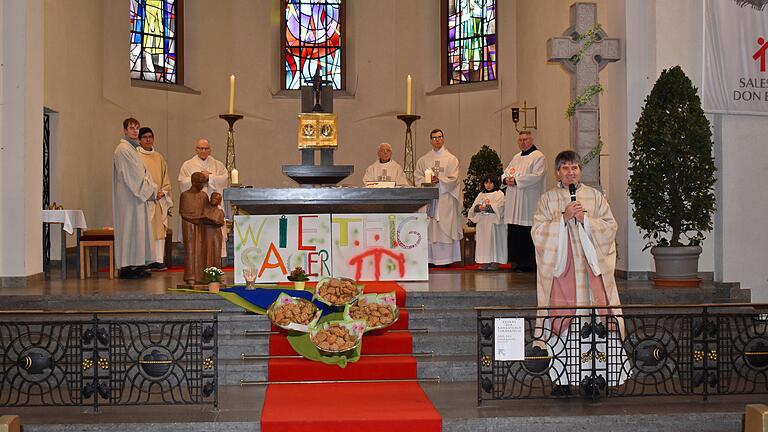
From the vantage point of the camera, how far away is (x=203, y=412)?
261 inches

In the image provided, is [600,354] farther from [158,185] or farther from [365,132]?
[365,132]

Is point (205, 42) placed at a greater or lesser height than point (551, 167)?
greater

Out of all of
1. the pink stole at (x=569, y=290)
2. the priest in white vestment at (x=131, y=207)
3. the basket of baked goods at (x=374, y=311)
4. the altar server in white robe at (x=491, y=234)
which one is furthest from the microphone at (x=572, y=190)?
the priest in white vestment at (x=131, y=207)

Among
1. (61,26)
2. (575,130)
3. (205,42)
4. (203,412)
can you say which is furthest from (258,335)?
(205,42)

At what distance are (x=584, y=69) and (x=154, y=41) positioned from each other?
32.3ft

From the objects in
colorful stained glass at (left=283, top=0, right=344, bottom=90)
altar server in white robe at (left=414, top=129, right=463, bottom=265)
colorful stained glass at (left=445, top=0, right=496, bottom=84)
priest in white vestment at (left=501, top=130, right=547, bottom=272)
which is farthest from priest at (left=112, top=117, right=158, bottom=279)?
colorful stained glass at (left=445, top=0, right=496, bottom=84)

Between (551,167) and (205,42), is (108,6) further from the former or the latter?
(551,167)

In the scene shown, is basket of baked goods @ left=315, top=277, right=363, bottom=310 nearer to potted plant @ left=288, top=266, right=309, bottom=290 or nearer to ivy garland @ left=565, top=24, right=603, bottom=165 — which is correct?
potted plant @ left=288, top=266, right=309, bottom=290

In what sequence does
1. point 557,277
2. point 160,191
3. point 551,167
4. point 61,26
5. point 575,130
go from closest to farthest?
1. point 557,277
2. point 575,130
3. point 160,191
4. point 61,26
5. point 551,167

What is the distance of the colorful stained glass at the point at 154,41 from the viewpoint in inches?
678

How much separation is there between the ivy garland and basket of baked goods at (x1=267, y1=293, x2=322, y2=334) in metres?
3.84

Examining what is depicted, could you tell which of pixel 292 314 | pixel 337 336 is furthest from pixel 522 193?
pixel 337 336

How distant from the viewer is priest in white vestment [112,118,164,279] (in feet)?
37.6

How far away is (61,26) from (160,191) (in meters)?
3.47
